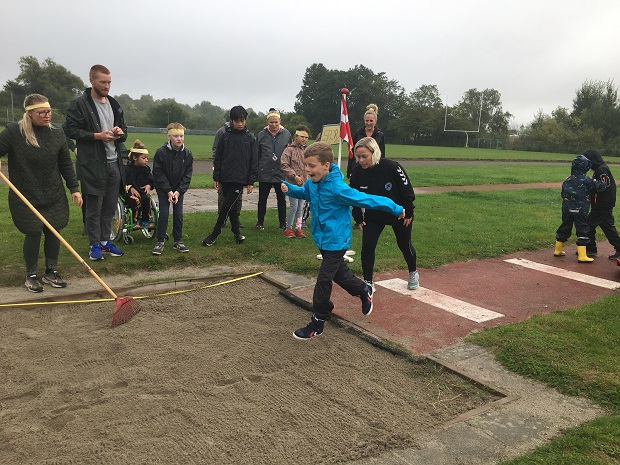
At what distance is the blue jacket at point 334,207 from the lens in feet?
15.7

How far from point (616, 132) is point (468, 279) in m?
81.7

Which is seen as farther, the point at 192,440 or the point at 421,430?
the point at 421,430

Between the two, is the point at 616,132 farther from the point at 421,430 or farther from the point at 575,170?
the point at 421,430

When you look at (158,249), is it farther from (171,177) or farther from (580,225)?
(580,225)

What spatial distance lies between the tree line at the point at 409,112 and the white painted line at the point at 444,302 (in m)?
62.2

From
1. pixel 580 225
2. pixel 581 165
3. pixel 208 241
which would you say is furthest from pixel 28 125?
pixel 580 225

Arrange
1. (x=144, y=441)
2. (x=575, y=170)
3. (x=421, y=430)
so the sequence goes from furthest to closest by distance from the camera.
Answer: (x=575, y=170) → (x=421, y=430) → (x=144, y=441)

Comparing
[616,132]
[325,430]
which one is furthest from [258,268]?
[616,132]

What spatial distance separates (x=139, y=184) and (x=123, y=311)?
386 centimetres

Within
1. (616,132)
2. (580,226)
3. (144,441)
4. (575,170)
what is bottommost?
(144,441)

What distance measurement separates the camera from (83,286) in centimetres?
603

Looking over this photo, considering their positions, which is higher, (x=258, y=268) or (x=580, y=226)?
(x=580, y=226)

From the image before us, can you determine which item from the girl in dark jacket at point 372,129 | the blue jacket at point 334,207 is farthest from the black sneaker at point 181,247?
the blue jacket at point 334,207

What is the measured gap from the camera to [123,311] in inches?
198
